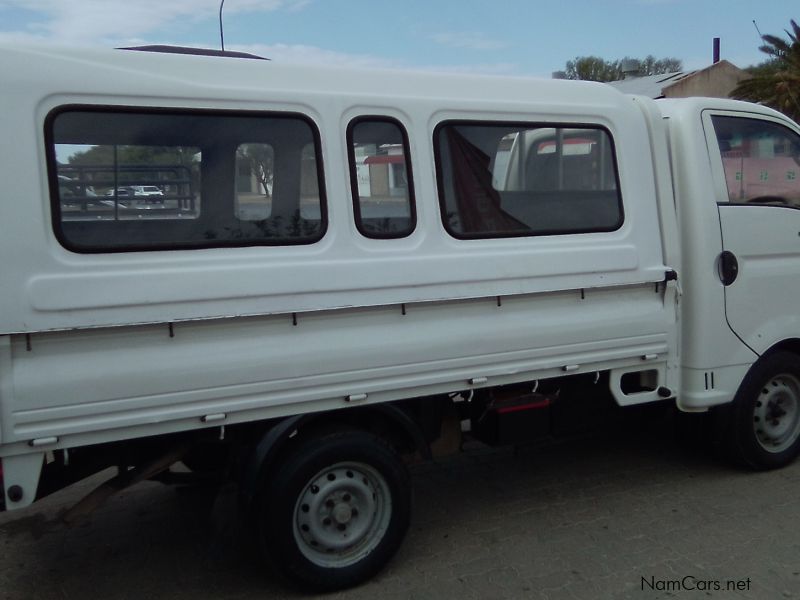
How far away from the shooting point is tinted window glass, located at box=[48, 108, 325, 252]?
3016mm

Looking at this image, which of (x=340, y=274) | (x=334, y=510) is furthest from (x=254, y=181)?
(x=334, y=510)

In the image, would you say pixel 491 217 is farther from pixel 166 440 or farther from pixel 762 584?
pixel 762 584

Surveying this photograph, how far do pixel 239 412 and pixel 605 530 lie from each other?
2.24 meters

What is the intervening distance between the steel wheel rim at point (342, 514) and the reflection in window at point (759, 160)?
9.19 ft

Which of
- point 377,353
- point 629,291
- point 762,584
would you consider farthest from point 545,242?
point 762,584

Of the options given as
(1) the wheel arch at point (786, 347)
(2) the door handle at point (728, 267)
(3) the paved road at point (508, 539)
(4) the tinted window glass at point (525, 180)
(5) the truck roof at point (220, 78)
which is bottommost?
(3) the paved road at point (508, 539)

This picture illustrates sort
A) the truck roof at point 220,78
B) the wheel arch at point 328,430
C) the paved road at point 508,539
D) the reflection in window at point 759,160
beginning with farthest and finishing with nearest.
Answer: the reflection in window at point 759,160 → the paved road at point 508,539 → the wheel arch at point 328,430 → the truck roof at point 220,78

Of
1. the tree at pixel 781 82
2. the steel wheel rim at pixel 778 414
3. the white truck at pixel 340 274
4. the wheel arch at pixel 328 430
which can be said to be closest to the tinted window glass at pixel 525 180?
the white truck at pixel 340 274

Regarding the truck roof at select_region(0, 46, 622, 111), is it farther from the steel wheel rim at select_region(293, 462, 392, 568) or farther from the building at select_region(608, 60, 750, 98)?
the building at select_region(608, 60, 750, 98)

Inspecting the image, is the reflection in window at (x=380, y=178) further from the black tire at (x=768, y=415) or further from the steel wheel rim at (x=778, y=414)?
the steel wheel rim at (x=778, y=414)

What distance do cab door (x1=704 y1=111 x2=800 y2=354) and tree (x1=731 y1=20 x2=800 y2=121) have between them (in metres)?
20.2

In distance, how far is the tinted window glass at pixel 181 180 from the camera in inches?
119

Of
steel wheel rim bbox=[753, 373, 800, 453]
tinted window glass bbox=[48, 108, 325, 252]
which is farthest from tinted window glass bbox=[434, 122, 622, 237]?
steel wheel rim bbox=[753, 373, 800, 453]

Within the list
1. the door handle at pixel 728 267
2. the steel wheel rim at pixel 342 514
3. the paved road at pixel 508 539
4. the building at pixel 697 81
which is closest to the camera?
the steel wheel rim at pixel 342 514
